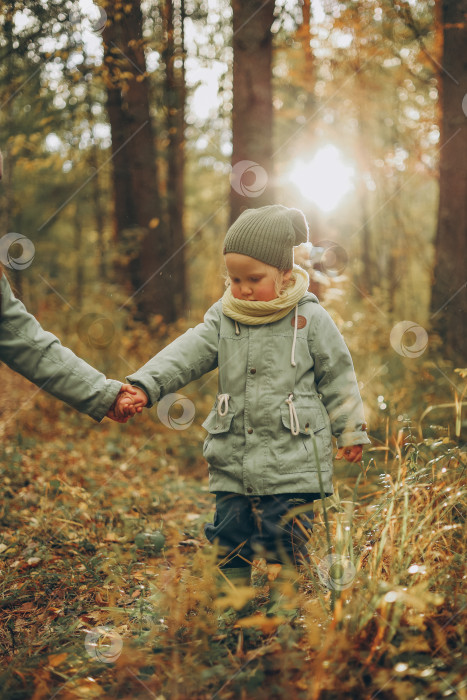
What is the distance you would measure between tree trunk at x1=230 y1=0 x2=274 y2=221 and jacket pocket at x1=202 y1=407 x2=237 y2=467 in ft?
10.5

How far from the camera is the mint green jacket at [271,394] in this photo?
3.00 metres

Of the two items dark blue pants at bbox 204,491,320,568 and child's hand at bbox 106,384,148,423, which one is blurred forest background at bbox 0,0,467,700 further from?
child's hand at bbox 106,384,148,423

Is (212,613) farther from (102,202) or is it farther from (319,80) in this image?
(102,202)

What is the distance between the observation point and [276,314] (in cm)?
311

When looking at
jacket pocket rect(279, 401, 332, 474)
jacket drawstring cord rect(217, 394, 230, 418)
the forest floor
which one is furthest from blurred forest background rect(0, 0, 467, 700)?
jacket drawstring cord rect(217, 394, 230, 418)

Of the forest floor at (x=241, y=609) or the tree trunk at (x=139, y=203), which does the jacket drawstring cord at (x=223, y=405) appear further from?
the tree trunk at (x=139, y=203)

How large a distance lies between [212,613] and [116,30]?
276 inches

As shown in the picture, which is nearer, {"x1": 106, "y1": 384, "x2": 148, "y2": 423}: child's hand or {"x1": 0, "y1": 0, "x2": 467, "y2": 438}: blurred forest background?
{"x1": 106, "y1": 384, "x2": 148, "y2": 423}: child's hand

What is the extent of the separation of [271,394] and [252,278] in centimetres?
56

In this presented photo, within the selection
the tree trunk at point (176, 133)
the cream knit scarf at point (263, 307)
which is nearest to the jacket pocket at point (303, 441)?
the cream knit scarf at point (263, 307)

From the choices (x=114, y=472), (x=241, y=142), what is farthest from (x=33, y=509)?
(x=241, y=142)

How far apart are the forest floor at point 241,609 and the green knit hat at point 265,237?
44.4 inches

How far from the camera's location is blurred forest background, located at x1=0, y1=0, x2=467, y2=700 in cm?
235

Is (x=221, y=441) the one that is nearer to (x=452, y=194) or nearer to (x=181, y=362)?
(x=181, y=362)
